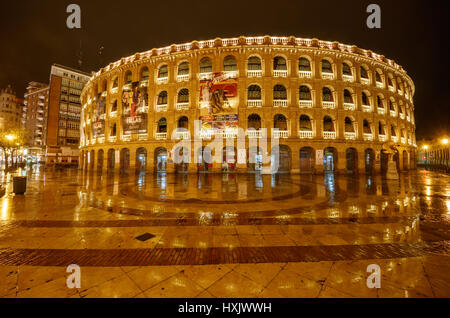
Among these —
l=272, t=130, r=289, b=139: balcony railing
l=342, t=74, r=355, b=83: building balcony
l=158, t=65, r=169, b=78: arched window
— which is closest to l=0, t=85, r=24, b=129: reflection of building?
l=158, t=65, r=169, b=78: arched window

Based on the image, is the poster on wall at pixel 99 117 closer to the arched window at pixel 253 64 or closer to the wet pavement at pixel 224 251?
the arched window at pixel 253 64

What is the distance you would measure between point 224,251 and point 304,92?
2469 centimetres

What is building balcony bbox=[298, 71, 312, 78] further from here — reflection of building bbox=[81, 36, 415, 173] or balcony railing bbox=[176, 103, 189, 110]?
balcony railing bbox=[176, 103, 189, 110]

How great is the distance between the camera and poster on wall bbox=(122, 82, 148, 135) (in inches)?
914

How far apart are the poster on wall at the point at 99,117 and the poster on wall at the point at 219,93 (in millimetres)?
16645

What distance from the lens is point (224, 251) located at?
3438mm

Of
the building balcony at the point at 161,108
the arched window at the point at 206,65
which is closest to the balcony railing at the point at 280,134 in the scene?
the arched window at the point at 206,65

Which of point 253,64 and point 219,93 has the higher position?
point 253,64

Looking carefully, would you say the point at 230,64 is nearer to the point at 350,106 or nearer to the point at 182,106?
the point at 182,106

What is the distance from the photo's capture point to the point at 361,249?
11.6ft

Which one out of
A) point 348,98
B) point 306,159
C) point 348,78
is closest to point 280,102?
point 306,159

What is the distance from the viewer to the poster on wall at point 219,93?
2070 centimetres
